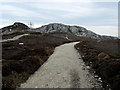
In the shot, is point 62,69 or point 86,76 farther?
point 62,69

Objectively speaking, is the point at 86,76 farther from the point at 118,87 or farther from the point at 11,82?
the point at 11,82

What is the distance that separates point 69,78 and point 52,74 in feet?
7.83

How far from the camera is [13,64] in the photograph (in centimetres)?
1941

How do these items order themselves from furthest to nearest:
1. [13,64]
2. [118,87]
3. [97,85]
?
[13,64]
[97,85]
[118,87]

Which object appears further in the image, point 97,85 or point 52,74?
point 52,74

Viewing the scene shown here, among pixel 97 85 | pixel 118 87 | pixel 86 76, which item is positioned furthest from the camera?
pixel 86 76

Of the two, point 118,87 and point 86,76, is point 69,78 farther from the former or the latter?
point 118,87

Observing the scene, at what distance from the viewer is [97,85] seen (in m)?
→ 14.8

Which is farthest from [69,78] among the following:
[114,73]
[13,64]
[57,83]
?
[13,64]

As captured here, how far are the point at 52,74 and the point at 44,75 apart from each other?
777mm

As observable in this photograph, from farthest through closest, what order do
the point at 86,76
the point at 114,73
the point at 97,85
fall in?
the point at 86,76, the point at 114,73, the point at 97,85

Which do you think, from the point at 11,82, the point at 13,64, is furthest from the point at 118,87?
the point at 13,64

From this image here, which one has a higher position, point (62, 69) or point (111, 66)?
point (111, 66)

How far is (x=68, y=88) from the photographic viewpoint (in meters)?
13.6
